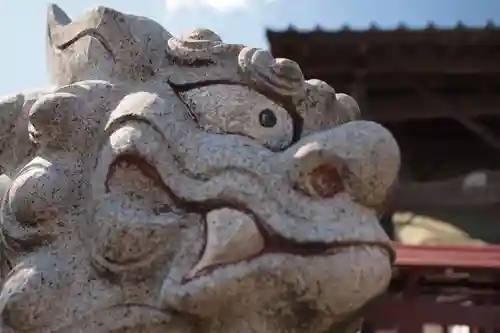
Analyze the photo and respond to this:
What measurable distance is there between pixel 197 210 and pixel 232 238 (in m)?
0.08

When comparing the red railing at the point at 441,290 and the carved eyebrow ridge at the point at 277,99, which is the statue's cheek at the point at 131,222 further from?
the red railing at the point at 441,290

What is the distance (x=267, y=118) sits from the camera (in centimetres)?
Answer: 129

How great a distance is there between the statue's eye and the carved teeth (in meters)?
0.17

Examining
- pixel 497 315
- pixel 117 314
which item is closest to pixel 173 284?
pixel 117 314

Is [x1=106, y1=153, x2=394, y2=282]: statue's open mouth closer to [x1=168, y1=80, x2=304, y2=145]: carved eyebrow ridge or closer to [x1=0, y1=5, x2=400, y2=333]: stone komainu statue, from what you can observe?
[x1=0, y1=5, x2=400, y2=333]: stone komainu statue

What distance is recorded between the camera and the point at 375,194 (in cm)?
123

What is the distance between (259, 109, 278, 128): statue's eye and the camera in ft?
4.22

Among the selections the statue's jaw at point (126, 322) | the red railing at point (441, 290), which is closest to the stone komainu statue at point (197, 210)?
the statue's jaw at point (126, 322)

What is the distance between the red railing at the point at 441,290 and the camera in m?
2.07

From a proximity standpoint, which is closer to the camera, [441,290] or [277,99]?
[277,99]

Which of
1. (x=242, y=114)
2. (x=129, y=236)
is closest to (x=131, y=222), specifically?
(x=129, y=236)

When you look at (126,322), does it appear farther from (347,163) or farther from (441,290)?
(441,290)

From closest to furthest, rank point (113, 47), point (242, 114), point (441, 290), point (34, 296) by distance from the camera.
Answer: point (34, 296), point (242, 114), point (113, 47), point (441, 290)

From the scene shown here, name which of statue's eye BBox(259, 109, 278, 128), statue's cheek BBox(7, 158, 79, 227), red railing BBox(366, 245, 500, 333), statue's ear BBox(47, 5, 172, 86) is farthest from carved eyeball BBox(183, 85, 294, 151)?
red railing BBox(366, 245, 500, 333)
